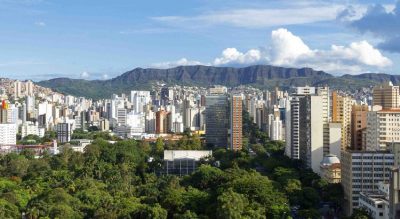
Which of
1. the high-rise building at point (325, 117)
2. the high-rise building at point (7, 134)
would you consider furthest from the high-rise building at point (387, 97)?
the high-rise building at point (7, 134)

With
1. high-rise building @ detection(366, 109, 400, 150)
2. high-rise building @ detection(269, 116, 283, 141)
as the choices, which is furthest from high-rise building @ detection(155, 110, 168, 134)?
high-rise building @ detection(366, 109, 400, 150)

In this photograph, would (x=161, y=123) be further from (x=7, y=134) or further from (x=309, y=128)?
(x=309, y=128)

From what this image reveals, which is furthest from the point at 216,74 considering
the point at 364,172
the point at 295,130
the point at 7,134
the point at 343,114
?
the point at 364,172

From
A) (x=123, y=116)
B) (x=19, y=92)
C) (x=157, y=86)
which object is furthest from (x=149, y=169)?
(x=157, y=86)

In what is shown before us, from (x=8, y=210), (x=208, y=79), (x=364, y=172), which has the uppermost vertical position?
(x=208, y=79)

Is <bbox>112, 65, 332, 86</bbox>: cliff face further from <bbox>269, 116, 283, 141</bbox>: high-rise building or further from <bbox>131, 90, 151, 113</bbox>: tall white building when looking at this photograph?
<bbox>269, 116, 283, 141</bbox>: high-rise building

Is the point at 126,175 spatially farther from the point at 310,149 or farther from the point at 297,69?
the point at 297,69
